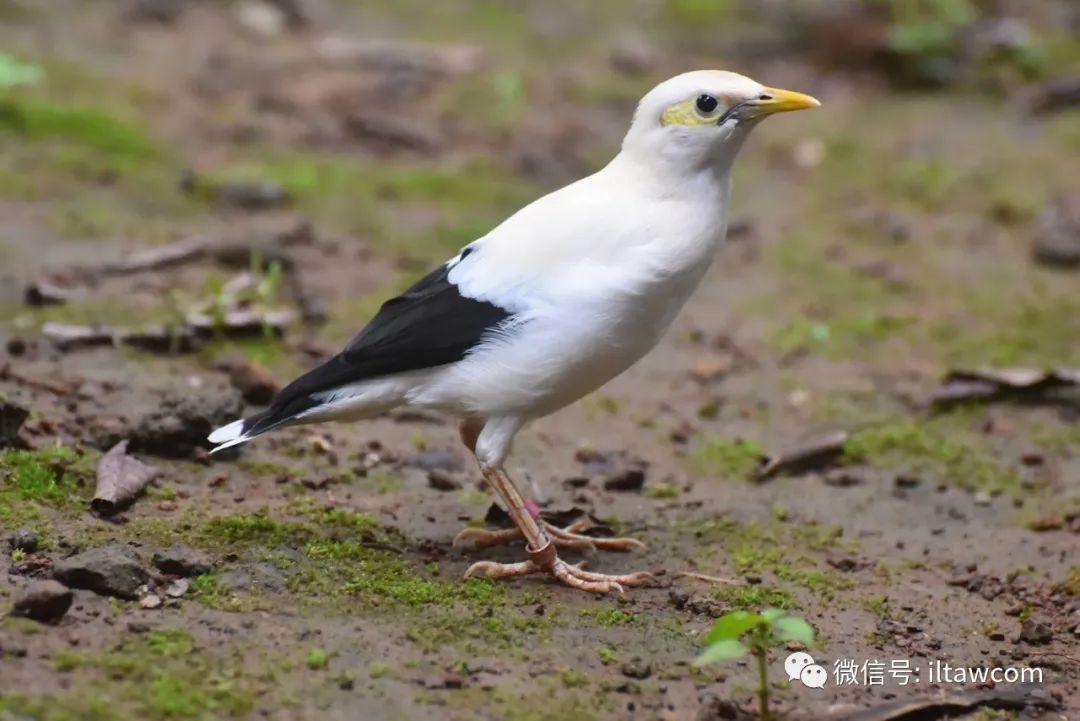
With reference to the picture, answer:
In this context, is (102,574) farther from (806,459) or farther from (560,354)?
(806,459)

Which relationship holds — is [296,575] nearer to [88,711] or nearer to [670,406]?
[88,711]

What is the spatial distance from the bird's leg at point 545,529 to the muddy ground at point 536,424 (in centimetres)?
7

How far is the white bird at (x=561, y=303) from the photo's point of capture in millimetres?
4461

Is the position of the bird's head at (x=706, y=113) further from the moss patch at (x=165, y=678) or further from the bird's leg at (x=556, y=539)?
the moss patch at (x=165, y=678)

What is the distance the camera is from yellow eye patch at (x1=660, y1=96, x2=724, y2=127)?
460 cm

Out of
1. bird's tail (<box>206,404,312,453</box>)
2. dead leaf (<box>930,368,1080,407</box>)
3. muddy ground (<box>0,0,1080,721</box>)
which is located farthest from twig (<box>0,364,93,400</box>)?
dead leaf (<box>930,368,1080,407</box>)

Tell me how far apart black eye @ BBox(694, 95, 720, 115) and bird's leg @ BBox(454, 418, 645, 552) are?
1.34m

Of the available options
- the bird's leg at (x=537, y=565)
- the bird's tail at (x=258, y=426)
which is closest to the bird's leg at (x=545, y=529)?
the bird's leg at (x=537, y=565)

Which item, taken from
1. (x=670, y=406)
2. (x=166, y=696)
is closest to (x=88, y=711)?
(x=166, y=696)

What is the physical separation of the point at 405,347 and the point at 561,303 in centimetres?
57

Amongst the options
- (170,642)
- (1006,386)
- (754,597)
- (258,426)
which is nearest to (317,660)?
(170,642)

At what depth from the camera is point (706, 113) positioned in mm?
4613

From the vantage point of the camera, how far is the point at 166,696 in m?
3.42

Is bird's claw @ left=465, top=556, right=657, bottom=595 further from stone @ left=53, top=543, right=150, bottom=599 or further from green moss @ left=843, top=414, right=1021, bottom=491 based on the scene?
green moss @ left=843, top=414, right=1021, bottom=491
